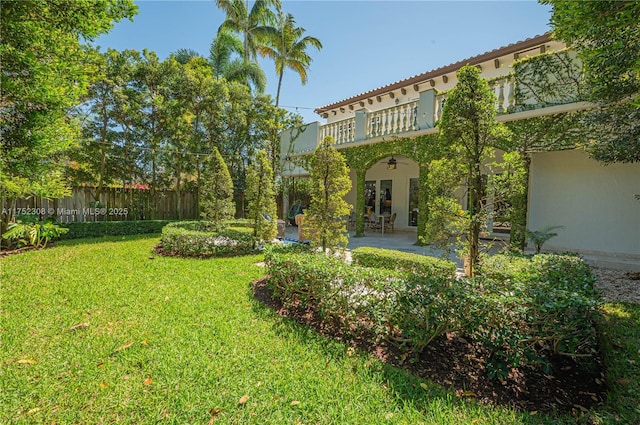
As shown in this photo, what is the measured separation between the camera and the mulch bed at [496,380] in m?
2.33

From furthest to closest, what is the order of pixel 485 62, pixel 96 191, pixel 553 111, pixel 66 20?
pixel 96 191 < pixel 485 62 < pixel 553 111 < pixel 66 20

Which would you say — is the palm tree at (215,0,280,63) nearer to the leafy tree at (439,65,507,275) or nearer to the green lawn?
the leafy tree at (439,65,507,275)

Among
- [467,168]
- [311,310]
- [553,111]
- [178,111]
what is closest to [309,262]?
[311,310]

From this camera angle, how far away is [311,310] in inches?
154

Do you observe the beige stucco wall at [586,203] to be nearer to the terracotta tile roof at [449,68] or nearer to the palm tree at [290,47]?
the terracotta tile roof at [449,68]

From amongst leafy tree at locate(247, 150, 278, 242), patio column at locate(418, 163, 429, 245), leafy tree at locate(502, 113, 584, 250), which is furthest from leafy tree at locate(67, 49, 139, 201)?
leafy tree at locate(502, 113, 584, 250)

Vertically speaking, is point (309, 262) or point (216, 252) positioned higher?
point (309, 262)

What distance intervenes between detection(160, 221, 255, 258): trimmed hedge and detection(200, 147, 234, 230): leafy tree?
940 millimetres

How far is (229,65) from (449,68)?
12819mm

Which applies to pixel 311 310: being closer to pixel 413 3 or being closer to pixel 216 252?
pixel 216 252

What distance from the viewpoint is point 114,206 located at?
12.1m

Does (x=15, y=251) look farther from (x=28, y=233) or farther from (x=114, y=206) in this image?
(x=114, y=206)

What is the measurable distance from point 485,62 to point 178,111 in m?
13.0

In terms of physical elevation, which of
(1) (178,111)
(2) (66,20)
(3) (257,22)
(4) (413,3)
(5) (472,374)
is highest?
(3) (257,22)
